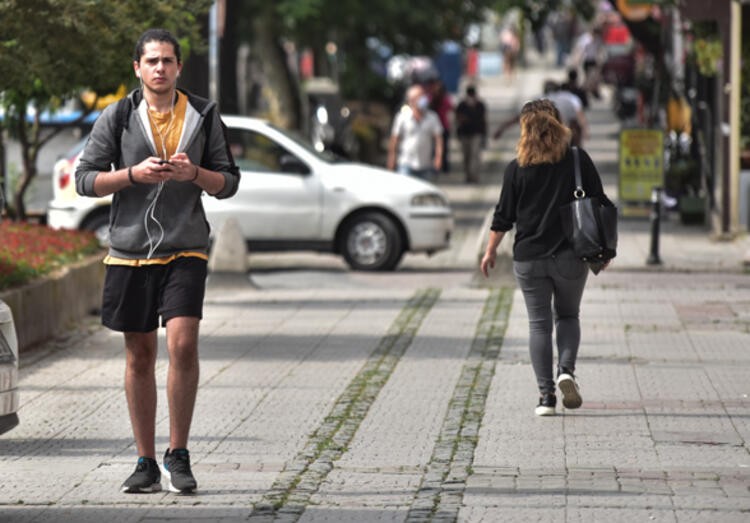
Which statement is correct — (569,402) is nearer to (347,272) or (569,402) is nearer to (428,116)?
(347,272)

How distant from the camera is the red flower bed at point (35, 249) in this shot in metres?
13.1

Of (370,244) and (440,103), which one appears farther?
(440,103)

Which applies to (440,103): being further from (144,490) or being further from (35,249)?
(144,490)

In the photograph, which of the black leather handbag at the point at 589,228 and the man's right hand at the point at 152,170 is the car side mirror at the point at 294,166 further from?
the man's right hand at the point at 152,170

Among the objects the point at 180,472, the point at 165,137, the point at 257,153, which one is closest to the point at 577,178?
the point at 165,137

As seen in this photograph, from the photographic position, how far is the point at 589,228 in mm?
9531

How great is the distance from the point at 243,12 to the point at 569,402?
22.5 m

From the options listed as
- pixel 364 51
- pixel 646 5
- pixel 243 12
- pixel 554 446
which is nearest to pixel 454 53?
pixel 364 51

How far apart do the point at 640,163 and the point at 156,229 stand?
16861 mm

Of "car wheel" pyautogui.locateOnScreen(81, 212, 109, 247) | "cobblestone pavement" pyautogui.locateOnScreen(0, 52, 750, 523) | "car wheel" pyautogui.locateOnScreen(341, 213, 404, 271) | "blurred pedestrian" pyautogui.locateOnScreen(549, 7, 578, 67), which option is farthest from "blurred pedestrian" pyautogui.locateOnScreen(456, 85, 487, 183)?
"blurred pedestrian" pyautogui.locateOnScreen(549, 7, 578, 67)

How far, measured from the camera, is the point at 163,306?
297 inches

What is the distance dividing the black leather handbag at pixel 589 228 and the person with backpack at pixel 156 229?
249 centimetres

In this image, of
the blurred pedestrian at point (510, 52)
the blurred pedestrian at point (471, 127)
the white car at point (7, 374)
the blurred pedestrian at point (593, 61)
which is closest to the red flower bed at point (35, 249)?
the white car at point (7, 374)

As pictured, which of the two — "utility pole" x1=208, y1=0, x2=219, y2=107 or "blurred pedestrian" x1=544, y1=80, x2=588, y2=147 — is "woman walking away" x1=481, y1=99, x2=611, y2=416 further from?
"blurred pedestrian" x1=544, y1=80, x2=588, y2=147
